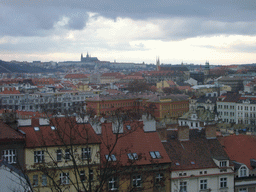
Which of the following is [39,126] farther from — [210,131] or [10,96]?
[10,96]

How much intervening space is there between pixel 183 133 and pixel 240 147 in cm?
421

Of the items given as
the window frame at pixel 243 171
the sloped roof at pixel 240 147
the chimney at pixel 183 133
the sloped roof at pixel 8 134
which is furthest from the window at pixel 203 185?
the sloped roof at pixel 8 134

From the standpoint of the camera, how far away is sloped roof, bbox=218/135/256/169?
28.0 metres

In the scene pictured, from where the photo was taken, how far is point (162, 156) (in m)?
25.0

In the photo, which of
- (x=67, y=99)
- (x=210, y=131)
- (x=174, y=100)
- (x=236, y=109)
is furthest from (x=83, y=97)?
(x=210, y=131)

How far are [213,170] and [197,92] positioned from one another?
359 feet

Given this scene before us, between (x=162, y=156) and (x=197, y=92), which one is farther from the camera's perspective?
(x=197, y=92)

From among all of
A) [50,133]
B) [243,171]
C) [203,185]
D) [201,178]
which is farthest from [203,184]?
[50,133]

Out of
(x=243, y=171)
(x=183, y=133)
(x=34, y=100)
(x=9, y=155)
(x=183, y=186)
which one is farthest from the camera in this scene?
(x=34, y=100)

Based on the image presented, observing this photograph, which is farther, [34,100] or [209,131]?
[34,100]

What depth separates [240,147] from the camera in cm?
2900

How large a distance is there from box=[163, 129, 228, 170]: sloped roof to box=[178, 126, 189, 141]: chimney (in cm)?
22

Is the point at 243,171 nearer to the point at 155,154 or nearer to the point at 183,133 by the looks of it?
the point at 183,133

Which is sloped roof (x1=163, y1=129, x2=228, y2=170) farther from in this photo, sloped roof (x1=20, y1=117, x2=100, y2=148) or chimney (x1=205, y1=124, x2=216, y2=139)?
sloped roof (x1=20, y1=117, x2=100, y2=148)
